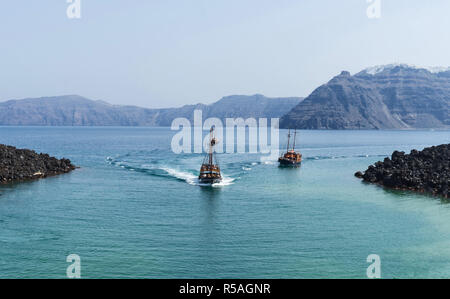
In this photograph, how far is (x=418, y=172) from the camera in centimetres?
6256

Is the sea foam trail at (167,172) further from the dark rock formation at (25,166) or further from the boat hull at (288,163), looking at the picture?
the boat hull at (288,163)

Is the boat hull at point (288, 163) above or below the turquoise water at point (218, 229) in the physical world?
above

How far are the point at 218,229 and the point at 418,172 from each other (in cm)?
3802

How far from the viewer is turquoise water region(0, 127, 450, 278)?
28469 mm

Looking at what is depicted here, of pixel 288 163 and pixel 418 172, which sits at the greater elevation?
pixel 418 172

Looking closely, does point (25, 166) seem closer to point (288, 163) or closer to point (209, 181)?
point (209, 181)

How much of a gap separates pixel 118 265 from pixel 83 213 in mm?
16879

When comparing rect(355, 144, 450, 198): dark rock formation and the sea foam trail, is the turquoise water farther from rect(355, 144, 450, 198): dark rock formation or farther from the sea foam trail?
rect(355, 144, 450, 198): dark rock formation

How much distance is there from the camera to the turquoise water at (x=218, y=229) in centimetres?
2847

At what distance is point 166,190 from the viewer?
57.9 m

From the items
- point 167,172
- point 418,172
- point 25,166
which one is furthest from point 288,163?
point 25,166

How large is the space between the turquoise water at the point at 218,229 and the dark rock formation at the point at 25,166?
4066 millimetres

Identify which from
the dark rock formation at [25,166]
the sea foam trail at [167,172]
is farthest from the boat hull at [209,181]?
the dark rock formation at [25,166]
